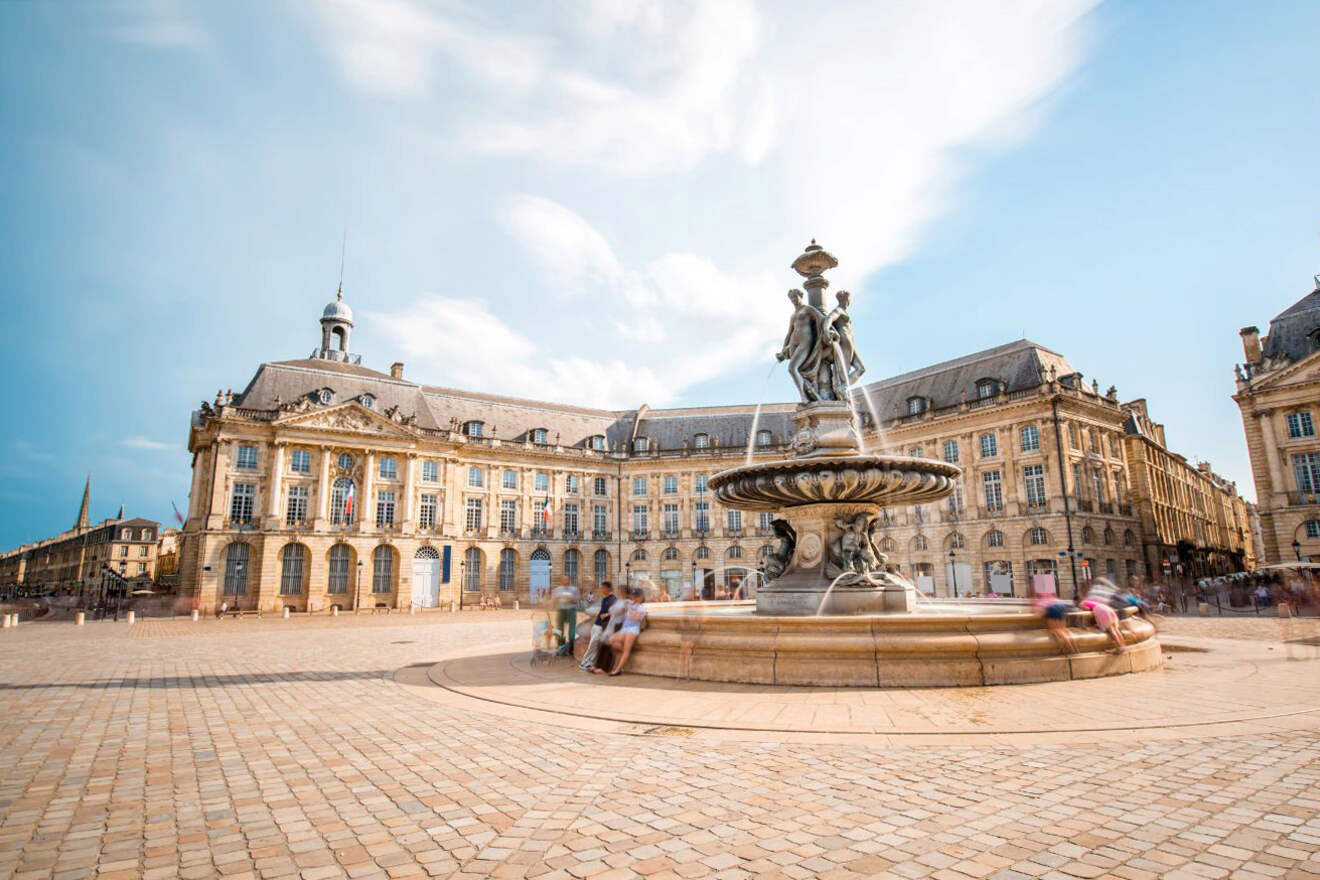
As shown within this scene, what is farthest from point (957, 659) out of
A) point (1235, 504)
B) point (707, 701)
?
point (1235, 504)

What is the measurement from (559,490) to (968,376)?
30538 mm

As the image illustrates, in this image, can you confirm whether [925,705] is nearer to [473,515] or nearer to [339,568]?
[339,568]

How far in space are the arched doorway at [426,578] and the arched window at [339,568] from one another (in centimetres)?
419

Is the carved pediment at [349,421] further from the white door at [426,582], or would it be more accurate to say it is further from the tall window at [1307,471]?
the tall window at [1307,471]

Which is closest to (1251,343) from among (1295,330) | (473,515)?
(1295,330)

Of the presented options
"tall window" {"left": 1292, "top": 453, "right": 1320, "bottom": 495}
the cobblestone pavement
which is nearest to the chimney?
"tall window" {"left": 1292, "top": 453, "right": 1320, "bottom": 495}

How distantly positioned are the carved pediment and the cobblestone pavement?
130 feet

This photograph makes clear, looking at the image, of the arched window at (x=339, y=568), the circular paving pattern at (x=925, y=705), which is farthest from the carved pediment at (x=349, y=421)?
the circular paving pattern at (x=925, y=705)

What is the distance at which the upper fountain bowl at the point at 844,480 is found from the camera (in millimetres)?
10234

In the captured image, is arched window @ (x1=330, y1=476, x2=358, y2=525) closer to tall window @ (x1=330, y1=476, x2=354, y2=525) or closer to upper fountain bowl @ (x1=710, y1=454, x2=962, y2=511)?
tall window @ (x1=330, y1=476, x2=354, y2=525)

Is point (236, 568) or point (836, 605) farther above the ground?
point (236, 568)

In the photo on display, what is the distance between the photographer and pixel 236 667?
12547 mm

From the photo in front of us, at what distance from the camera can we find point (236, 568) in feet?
134

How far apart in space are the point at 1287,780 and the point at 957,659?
3414mm
